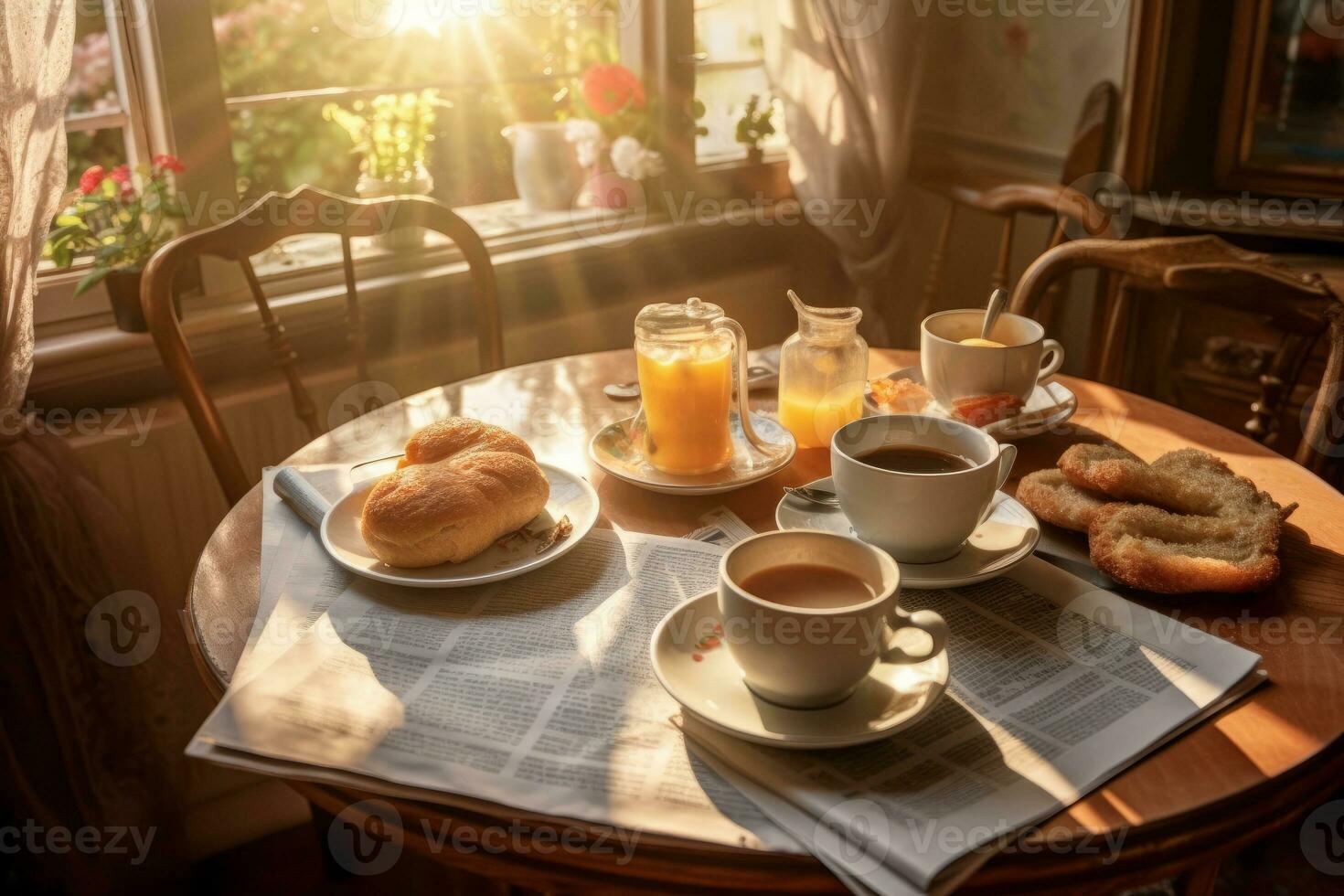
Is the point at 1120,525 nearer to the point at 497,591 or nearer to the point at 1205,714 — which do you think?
the point at 1205,714

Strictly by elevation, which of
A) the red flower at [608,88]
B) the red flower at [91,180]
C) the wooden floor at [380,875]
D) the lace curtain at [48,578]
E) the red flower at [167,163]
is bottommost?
the wooden floor at [380,875]

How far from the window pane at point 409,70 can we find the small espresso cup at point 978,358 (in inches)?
52.0

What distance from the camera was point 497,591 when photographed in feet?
3.04

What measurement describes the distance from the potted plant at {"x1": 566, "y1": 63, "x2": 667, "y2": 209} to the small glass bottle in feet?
4.04

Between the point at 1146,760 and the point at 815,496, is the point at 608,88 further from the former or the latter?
the point at 1146,760

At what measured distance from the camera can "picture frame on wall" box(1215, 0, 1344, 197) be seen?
2.04 metres

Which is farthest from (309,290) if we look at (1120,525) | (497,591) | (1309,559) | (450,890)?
(1309,559)

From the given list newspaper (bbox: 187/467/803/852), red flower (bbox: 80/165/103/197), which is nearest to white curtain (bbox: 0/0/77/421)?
red flower (bbox: 80/165/103/197)

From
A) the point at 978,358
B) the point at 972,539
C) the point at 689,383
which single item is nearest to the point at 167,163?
the point at 689,383

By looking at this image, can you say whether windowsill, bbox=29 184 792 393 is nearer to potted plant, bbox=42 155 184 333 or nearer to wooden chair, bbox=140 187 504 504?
potted plant, bbox=42 155 184 333

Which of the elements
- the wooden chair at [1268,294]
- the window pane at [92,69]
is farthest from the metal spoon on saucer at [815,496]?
the window pane at [92,69]

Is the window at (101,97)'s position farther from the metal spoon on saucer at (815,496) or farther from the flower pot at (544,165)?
the metal spoon on saucer at (815,496)

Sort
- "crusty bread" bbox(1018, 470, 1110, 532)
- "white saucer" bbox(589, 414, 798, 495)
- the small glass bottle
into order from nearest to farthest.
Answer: "crusty bread" bbox(1018, 470, 1110, 532)
"white saucer" bbox(589, 414, 798, 495)
the small glass bottle

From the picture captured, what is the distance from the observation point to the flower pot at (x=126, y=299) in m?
1.68
